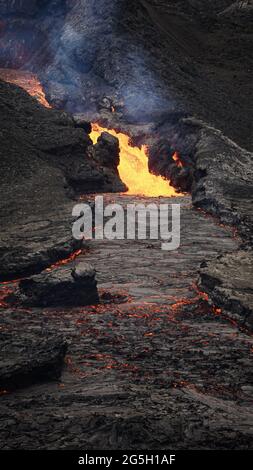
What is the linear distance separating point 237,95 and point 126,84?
9.11m

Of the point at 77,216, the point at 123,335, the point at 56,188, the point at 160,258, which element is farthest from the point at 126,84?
the point at 123,335

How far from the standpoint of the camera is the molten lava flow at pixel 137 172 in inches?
1300

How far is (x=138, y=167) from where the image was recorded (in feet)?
117

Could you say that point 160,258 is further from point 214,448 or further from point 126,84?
point 126,84

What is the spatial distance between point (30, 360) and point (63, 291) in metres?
4.93

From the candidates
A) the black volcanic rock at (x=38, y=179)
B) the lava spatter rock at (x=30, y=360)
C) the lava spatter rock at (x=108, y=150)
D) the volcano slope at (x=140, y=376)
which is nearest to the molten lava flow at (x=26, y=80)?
the black volcanic rock at (x=38, y=179)

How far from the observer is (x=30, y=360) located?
1037 cm

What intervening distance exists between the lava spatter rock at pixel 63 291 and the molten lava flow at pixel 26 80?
28.0 meters

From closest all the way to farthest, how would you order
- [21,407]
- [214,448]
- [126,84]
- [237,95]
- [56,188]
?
1. [214,448]
2. [21,407]
3. [56,188]
4. [126,84]
5. [237,95]

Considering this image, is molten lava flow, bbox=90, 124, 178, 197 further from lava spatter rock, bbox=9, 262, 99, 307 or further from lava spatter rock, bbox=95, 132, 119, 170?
lava spatter rock, bbox=9, 262, 99, 307

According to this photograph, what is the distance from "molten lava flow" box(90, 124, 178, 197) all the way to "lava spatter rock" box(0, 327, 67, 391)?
20.9 meters

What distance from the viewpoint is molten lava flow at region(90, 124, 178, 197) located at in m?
33.0

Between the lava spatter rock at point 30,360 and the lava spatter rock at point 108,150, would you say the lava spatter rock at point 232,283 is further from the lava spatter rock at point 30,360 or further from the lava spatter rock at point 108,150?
the lava spatter rock at point 108,150

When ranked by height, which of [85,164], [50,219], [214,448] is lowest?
[214,448]
